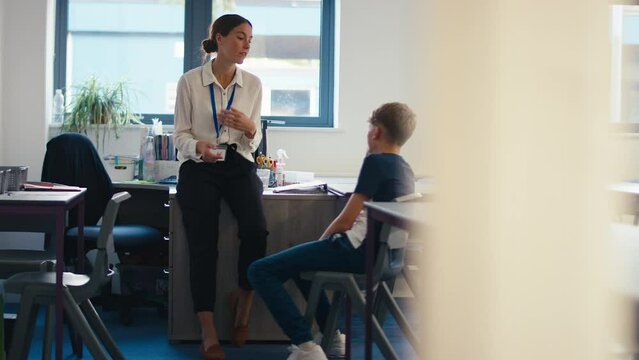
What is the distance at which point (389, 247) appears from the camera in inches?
94.0

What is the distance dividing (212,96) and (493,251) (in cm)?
294

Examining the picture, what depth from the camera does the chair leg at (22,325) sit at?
2.68 meters

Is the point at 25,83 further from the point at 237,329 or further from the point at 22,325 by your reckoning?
the point at 22,325

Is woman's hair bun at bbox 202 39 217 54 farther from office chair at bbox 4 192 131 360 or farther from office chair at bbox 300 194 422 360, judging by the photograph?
office chair at bbox 300 194 422 360

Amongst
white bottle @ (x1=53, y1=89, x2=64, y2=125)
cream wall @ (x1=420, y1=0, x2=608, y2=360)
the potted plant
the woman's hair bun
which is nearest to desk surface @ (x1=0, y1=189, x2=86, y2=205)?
the woman's hair bun

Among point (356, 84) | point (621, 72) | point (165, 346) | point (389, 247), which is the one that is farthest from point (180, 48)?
point (621, 72)

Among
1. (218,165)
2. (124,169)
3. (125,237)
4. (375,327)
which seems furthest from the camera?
(124,169)

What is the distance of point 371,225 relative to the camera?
2.34 meters

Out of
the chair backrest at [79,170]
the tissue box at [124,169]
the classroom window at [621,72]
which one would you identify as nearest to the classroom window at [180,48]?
the tissue box at [124,169]

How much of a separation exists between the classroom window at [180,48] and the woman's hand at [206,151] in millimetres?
1815

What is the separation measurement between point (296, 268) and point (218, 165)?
2.37 feet

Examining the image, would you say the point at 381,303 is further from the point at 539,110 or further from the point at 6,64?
the point at 6,64

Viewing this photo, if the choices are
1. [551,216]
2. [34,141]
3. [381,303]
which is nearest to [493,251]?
[551,216]

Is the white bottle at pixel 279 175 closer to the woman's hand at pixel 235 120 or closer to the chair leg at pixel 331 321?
the woman's hand at pixel 235 120
